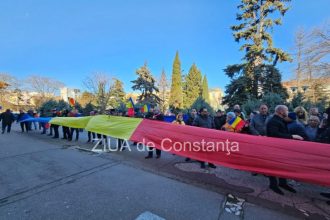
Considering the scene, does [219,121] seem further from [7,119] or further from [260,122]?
[7,119]

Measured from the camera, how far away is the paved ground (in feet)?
10.3

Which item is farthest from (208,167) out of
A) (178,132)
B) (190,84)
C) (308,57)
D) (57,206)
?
(190,84)

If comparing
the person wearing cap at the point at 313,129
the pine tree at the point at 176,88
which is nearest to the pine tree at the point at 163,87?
the pine tree at the point at 176,88

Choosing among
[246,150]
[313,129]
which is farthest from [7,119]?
[313,129]

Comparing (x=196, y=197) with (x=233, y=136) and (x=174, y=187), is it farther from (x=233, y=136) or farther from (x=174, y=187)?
(x=233, y=136)

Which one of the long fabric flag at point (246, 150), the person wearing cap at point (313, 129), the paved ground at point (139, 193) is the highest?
the person wearing cap at point (313, 129)

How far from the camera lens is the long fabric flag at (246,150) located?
10.3ft

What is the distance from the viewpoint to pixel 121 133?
6516 mm

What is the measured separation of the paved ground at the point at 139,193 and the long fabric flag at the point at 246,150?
0.61 metres

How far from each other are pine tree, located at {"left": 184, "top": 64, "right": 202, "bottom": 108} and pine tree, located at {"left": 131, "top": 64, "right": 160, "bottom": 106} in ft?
27.8

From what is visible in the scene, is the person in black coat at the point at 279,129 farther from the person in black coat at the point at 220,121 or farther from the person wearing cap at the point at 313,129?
the person in black coat at the point at 220,121

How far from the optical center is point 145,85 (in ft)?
107

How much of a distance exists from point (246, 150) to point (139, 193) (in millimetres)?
2272

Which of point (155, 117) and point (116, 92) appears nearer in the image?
point (155, 117)
